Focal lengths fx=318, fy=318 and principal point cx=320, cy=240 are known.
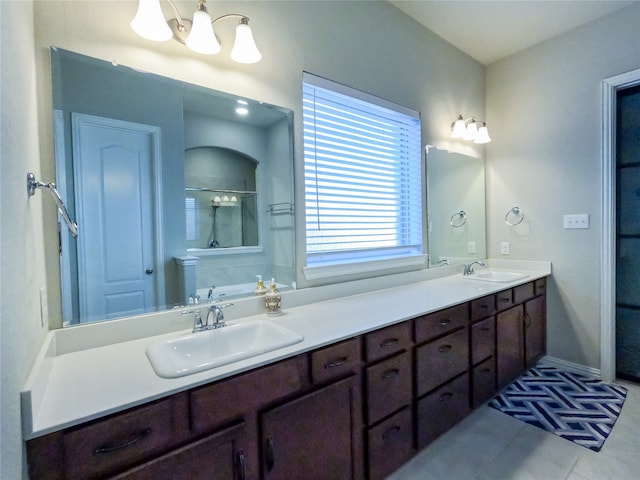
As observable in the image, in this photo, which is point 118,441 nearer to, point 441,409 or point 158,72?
point 158,72

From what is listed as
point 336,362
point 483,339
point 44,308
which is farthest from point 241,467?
point 483,339

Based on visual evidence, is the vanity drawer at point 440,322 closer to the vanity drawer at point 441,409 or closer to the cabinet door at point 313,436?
the vanity drawer at point 441,409

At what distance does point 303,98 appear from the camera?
72.4 inches

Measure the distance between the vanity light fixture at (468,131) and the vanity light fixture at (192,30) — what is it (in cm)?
187

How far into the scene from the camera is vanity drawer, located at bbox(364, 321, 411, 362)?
4.58ft

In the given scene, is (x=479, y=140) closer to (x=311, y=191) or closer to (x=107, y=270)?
(x=311, y=191)

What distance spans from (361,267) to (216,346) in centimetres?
107

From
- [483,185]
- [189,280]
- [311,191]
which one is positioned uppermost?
[483,185]

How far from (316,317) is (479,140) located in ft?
7.38

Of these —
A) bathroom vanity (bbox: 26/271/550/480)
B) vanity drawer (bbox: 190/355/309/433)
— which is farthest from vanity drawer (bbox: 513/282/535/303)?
vanity drawer (bbox: 190/355/309/433)

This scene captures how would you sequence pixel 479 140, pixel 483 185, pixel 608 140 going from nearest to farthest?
pixel 608 140 → pixel 479 140 → pixel 483 185

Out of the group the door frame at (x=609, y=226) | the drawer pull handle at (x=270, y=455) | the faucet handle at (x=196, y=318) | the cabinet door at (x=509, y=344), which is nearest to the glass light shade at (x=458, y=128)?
the door frame at (x=609, y=226)

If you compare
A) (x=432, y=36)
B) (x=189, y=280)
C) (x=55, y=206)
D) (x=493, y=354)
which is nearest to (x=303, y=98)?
(x=189, y=280)

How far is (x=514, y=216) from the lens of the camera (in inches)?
115
